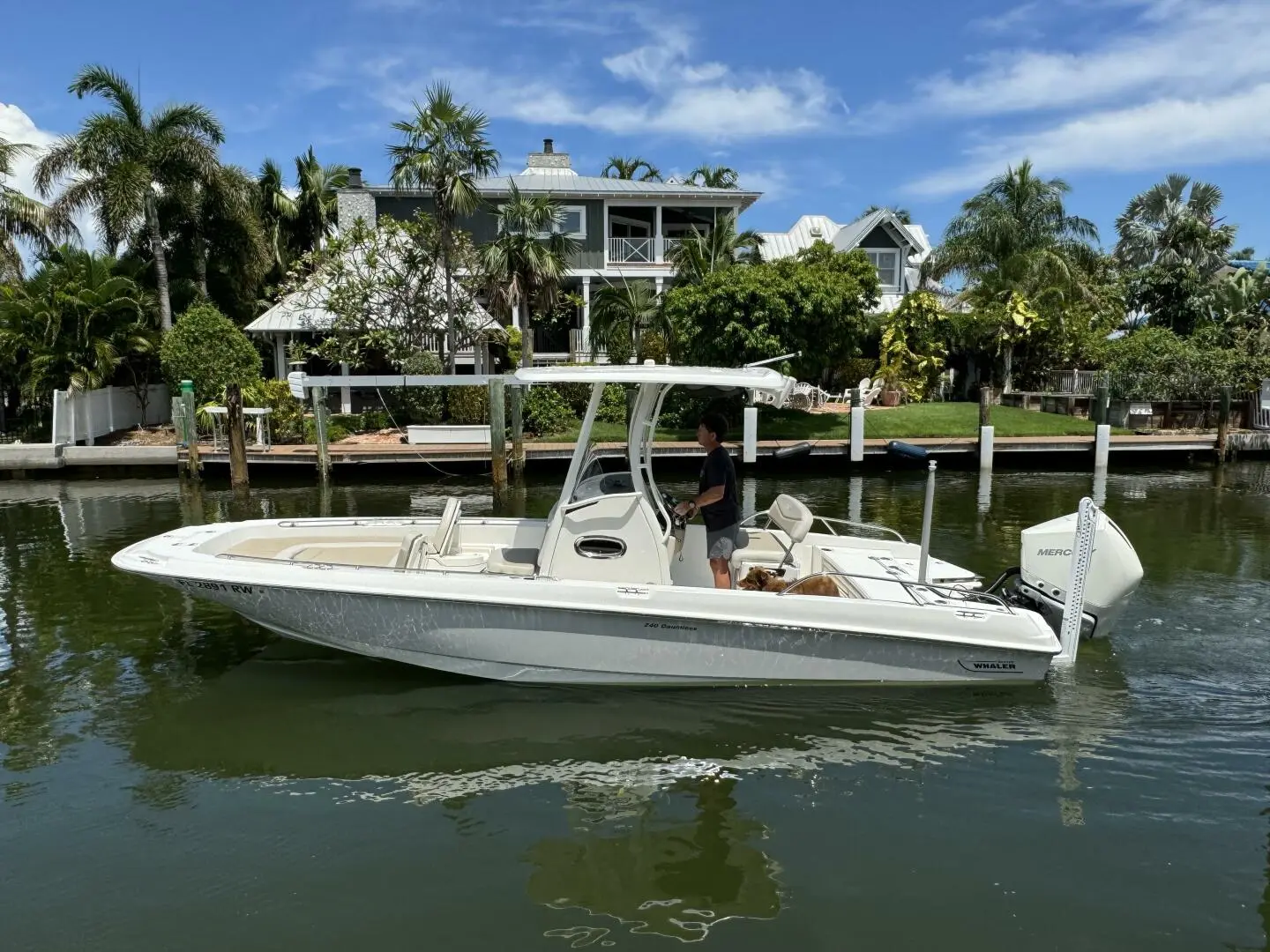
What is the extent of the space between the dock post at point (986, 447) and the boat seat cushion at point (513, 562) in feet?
50.5

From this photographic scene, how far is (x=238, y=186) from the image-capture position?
25.4m

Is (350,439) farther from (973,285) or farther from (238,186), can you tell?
(973,285)

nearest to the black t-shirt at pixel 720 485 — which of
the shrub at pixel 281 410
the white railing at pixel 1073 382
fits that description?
the shrub at pixel 281 410

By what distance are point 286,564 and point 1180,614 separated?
8.31 meters

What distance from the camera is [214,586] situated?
669 cm

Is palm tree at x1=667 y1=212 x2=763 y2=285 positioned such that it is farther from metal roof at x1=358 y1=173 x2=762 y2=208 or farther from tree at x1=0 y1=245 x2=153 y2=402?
tree at x1=0 y1=245 x2=153 y2=402

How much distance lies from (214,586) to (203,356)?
705 inches

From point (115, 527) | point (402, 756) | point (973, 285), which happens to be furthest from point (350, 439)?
point (973, 285)

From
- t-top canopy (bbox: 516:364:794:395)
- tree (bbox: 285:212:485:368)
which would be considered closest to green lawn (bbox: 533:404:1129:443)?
tree (bbox: 285:212:485:368)

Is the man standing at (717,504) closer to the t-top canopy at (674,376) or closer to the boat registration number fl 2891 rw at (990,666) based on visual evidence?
the t-top canopy at (674,376)

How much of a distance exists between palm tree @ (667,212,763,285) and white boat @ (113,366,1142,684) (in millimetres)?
18844

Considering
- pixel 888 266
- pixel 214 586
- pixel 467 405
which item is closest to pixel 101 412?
pixel 467 405

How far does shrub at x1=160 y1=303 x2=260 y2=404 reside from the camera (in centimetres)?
2239

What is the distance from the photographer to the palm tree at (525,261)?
75.5 feet
